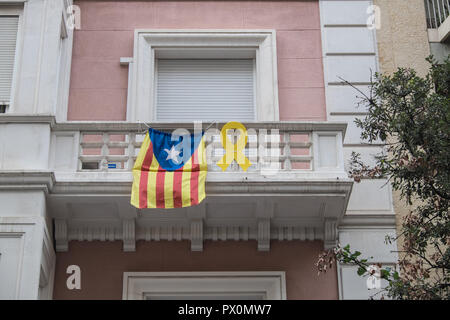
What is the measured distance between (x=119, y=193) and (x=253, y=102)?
15.2 ft

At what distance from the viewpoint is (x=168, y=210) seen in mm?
15047

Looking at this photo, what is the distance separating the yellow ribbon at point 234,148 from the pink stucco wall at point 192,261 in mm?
1729

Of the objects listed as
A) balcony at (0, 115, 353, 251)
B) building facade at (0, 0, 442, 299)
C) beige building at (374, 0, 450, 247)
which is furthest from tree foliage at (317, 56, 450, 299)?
beige building at (374, 0, 450, 247)

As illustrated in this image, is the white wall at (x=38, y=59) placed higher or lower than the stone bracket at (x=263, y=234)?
higher

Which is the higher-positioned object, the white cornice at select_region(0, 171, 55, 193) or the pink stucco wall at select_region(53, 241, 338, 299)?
the white cornice at select_region(0, 171, 55, 193)

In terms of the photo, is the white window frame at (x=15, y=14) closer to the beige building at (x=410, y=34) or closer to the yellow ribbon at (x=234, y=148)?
the yellow ribbon at (x=234, y=148)

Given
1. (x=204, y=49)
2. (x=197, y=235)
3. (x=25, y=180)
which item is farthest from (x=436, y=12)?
(x=25, y=180)

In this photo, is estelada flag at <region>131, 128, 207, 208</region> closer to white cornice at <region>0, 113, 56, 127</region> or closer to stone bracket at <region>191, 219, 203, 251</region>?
stone bracket at <region>191, 219, 203, 251</region>

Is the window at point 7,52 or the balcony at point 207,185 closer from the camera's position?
the balcony at point 207,185

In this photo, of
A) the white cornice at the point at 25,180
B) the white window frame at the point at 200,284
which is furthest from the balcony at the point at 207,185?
the white window frame at the point at 200,284

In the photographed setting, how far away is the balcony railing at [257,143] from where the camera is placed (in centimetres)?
1503

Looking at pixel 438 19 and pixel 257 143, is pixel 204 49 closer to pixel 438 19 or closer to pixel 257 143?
pixel 257 143

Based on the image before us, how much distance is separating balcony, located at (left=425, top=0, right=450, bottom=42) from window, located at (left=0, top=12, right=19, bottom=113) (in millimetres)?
9556

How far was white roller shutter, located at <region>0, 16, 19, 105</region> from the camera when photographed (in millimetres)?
15711
